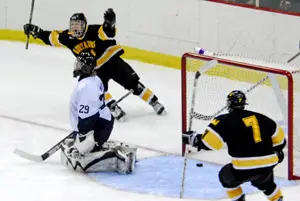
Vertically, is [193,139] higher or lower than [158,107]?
higher

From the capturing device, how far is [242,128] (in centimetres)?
458

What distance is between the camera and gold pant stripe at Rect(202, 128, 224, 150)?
15.2 feet

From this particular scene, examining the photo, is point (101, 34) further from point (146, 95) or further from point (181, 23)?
point (181, 23)

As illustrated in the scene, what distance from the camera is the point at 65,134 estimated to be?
671 centimetres

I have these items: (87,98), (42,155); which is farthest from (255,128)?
(42,155)

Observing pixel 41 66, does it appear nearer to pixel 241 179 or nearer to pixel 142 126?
pixel 142 126

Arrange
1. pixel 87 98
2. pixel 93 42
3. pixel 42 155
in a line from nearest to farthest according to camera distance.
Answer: pixel 87 98, pixel 42 155, pixel 93 42

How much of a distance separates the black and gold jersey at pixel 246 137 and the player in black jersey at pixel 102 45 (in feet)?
7.38

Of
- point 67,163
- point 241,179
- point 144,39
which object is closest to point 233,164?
point 241,179

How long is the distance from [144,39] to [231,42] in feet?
3.46

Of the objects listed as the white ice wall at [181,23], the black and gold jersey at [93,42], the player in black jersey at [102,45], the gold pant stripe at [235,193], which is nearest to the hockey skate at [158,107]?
the player in black jersey at [102,45]

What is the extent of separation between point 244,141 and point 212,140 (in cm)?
17

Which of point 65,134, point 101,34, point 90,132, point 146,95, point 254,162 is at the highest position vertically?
point 101,34

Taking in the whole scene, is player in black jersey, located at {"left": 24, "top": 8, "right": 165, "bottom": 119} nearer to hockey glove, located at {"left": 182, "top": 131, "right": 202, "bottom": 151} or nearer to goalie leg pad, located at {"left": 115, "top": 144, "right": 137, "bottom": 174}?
goalie leg pad, located at {"left": 115, "top": 144, "right": 137, "bottom": 174}
